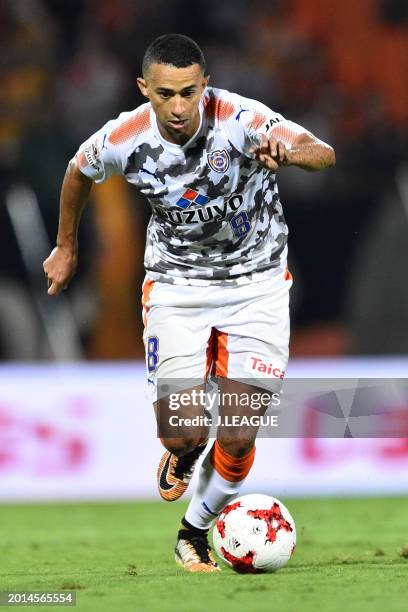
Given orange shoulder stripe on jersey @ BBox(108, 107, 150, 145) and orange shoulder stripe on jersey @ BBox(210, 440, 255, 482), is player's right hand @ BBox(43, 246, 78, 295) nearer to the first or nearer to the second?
orange shoulder stripe on jersey @ BBox(108, 107, 150, 145)

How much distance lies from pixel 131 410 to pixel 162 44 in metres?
4.73

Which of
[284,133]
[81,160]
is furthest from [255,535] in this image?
[81,160]

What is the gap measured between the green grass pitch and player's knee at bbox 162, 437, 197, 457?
1.76 ft

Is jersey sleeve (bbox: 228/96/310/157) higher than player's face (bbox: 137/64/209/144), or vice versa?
player's face (bbox: 137/64/209/144)

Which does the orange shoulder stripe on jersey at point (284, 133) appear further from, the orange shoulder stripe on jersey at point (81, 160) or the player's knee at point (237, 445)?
the player's knee at point (237, 445)

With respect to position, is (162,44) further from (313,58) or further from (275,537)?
(313,58)

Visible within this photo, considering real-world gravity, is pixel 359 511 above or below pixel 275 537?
below

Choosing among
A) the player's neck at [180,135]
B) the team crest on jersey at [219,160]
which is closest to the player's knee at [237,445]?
the team crest on jersey at [219,160]

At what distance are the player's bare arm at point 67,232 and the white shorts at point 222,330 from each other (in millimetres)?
468

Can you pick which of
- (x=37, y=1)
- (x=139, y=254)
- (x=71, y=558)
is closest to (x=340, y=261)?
(x=139, y=254)

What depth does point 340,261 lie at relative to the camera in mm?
11195

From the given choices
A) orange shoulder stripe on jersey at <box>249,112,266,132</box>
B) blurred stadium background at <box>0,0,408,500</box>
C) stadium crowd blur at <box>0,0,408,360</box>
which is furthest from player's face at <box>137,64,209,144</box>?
stadium crowd blur at <box>0,0,408,360</box>

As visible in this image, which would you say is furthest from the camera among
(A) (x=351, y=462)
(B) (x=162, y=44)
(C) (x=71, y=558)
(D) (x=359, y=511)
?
(A) (x=351, y=462)

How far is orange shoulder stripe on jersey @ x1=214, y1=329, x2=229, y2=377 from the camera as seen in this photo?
579cm
